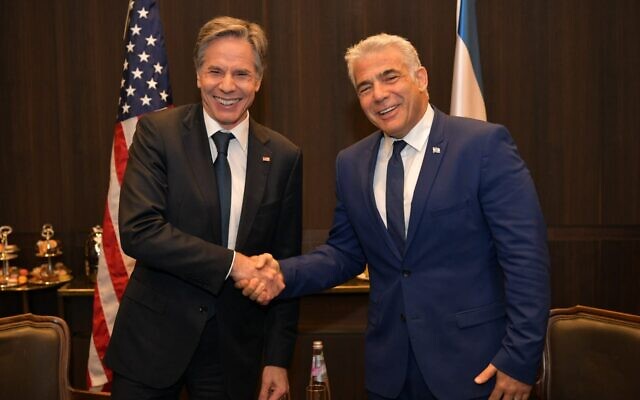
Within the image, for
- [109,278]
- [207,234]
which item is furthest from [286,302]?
[109,278]

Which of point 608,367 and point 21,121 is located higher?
point 21,121

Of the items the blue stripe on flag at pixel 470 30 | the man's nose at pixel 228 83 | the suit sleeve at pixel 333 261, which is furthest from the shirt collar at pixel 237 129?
the blue stripe on flag at pixel 470 30

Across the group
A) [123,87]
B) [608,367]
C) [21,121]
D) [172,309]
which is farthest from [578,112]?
[21,121]

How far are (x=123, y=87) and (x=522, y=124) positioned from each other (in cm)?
257

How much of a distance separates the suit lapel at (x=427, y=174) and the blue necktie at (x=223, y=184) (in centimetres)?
61

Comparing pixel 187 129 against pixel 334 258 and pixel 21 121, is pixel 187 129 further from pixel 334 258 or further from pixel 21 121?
pixel 21 121

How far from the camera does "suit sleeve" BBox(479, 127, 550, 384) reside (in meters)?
1.90

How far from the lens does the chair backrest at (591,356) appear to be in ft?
7.32

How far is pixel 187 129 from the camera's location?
7.47 ft

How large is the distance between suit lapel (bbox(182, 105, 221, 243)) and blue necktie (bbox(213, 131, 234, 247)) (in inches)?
1.2

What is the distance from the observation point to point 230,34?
227 centimetres

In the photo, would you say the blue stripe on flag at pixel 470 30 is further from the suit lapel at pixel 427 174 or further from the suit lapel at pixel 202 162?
the suit lapel at pixel 202 162

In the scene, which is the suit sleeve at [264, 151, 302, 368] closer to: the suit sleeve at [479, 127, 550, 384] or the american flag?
Result: the suit sleeve at [479, 127, 550, 384]

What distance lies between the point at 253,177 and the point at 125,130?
162 cm
